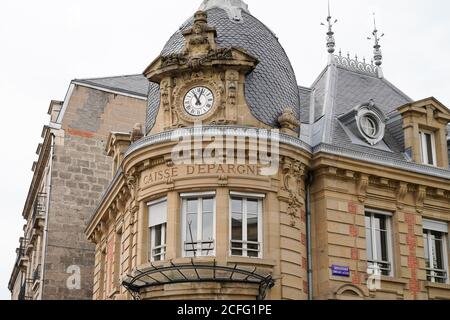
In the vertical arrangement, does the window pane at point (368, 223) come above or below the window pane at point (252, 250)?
above

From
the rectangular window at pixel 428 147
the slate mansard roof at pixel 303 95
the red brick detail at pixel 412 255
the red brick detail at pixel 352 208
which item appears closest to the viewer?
the red brick detail at pixel 352 208

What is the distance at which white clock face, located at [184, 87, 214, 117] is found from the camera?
21.5 m

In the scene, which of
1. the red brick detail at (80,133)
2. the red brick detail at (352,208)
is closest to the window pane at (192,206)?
the red brick detail at (352,208)

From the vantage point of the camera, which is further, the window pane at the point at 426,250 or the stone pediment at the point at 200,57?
the window pane at the point at 426,250

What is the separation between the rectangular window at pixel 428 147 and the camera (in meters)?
24.0

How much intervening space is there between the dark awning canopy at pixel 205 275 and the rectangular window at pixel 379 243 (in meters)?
3.53

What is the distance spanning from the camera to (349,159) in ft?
71.8

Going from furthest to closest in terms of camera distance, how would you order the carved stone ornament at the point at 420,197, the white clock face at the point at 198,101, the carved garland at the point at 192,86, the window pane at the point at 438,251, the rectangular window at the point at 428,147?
the rectangular window at the point at 428,147
the window pane at the point at 438,251
the carved stone ornament at the point at 420,197
the white clock face at the point at 198,101
the carved garland at the point at 192,86

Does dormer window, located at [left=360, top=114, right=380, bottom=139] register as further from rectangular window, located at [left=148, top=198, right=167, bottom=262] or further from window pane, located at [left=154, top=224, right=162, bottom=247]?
window pane, located at [left=154, top=224, right=162, bottom=247]

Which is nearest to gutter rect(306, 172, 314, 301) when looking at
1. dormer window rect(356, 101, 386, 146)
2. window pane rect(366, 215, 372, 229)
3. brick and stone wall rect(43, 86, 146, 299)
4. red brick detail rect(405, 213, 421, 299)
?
window pane rect(366, 215, 372, 229)

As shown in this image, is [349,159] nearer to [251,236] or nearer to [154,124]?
[251,236]

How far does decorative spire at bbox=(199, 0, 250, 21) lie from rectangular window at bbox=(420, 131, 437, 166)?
6418 millimetres

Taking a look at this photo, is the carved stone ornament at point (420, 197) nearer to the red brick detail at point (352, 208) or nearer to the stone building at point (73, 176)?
the red brick detail at point (352, 208)
